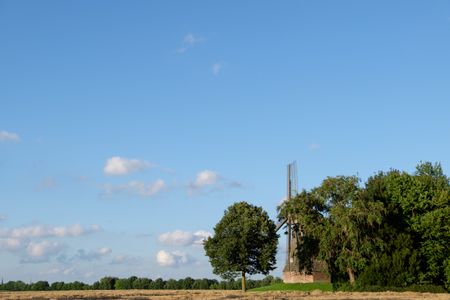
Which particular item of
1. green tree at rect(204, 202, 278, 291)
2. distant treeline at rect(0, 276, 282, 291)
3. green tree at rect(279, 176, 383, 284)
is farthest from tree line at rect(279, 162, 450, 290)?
distant treeline at rect(0, 276, 282, 291)

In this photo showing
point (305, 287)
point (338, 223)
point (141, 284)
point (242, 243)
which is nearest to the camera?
point (338, 223)

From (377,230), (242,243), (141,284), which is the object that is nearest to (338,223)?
(377,230)

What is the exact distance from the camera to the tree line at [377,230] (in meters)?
70.9

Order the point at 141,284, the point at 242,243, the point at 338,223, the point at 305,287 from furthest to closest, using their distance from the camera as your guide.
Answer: the point at 141,284, the point at 242,243, the point at 305,287, the point at 338,223

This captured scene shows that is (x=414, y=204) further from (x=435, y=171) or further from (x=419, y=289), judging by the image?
(x=435, y=171)

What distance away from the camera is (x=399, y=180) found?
76938mm

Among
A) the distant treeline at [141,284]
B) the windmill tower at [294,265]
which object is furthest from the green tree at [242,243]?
the distant treeline at [141,284]

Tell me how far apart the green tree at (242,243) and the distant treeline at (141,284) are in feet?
126

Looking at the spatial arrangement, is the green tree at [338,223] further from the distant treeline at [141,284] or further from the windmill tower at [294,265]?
the distant treeline at [141,284]

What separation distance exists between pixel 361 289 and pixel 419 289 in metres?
6.46

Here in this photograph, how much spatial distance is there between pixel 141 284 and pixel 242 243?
5918 cm

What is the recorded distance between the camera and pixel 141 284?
5335 inches

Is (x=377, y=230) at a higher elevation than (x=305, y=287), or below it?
higher

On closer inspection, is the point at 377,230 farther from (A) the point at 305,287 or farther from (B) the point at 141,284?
(B) the point at 141,284
